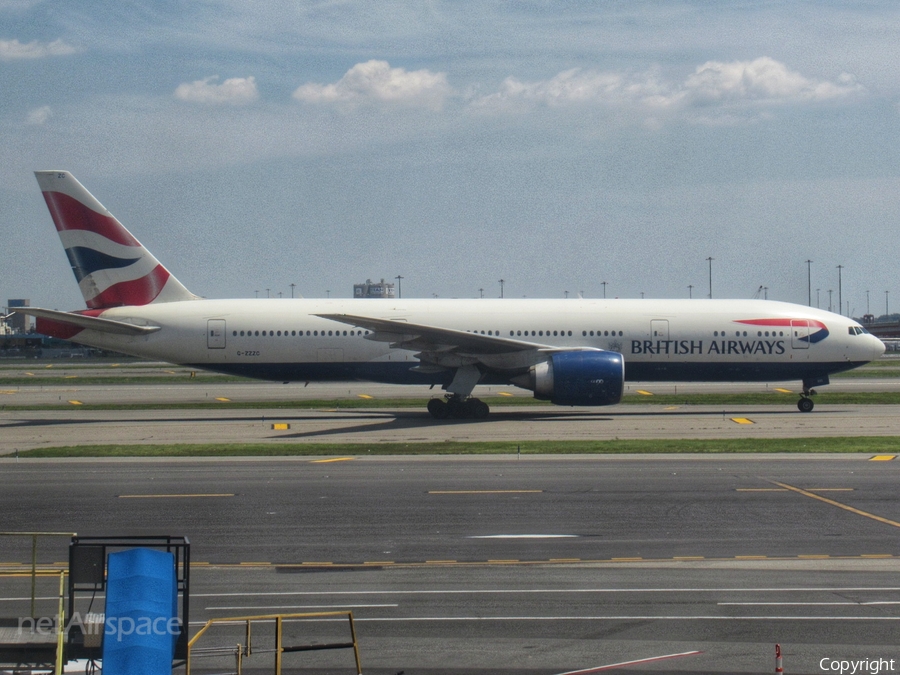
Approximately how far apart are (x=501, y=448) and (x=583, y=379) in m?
7.52

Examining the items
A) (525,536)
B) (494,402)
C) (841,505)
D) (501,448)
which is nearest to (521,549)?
(525,536)

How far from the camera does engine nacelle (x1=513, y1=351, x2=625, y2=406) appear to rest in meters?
32.4

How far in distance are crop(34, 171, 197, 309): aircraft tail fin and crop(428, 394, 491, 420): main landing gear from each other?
39.9 feet

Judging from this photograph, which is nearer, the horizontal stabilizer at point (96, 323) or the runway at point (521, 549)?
the runway at point (521, 549)

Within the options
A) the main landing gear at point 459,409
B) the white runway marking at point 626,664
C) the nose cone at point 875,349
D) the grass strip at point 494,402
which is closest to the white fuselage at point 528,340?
the nose cone at point 875,349

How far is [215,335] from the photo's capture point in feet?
118

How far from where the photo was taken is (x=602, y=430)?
100 ft

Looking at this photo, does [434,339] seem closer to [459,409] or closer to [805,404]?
[459,409]

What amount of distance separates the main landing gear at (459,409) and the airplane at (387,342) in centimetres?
4

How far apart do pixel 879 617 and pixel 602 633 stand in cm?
337

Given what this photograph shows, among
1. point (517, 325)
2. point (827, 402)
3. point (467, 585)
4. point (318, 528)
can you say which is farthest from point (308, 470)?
point (827, 402)

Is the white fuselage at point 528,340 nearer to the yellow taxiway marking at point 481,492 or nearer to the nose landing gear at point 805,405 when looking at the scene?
the nose landing gear at point 805,405

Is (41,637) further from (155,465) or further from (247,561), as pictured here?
(155,465)

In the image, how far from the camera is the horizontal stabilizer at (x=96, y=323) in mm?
34016
